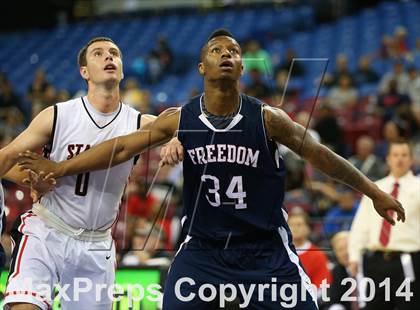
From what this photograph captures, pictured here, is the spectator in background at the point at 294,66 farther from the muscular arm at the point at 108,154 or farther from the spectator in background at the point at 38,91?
the muscular arm at the point at 108,154

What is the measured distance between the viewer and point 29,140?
5723mm

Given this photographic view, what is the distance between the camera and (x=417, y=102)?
12828 millimetres

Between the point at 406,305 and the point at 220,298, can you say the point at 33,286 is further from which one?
the point at 406,305

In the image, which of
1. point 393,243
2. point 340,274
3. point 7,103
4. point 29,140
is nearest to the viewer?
point 29,140

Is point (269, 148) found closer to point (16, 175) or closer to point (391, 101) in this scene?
point (16, 175)

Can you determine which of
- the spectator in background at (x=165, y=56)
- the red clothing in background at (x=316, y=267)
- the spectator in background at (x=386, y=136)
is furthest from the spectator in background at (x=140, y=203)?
the spectator in background at (x=165, y=56)

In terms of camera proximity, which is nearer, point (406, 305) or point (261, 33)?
point (406, 305)

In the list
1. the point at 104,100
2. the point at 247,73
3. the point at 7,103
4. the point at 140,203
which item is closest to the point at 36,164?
the point at 104,100

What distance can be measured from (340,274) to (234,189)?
3.80 m

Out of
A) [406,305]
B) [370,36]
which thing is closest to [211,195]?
[406,305]

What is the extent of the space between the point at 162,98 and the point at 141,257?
7.58 metres

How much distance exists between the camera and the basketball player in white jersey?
18.7 feet

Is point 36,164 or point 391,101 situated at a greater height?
point 391,101

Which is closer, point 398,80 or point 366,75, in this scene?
point 398,80
